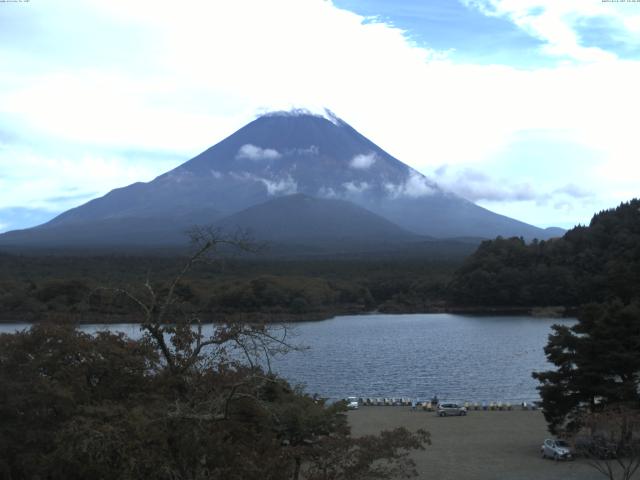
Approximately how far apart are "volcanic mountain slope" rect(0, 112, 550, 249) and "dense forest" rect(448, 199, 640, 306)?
69932 millimetres

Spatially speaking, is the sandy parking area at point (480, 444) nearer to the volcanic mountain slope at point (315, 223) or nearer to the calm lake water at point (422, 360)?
the calm lake water at point (422, 360)

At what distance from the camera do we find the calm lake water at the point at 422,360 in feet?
80.5

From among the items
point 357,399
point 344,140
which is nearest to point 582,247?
point 357,399

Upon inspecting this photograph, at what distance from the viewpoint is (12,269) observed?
205 ft

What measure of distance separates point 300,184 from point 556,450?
130m

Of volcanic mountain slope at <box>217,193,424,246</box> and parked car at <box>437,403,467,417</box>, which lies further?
volcanic mountain slope at <box>217,193,424,246</box>

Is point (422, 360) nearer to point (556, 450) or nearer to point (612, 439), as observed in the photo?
point (556, 450)

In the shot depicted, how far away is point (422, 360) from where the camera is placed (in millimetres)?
31234

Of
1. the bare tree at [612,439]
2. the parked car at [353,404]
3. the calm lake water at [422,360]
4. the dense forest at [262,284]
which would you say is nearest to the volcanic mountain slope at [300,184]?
the dense forest at [262,284]

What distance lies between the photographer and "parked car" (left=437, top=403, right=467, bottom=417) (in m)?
19.5

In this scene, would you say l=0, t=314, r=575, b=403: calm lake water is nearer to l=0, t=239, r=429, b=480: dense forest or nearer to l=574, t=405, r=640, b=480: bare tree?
l=574, t=405, r=640, b=480: bare tree

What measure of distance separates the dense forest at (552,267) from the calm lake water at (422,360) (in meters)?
9.40

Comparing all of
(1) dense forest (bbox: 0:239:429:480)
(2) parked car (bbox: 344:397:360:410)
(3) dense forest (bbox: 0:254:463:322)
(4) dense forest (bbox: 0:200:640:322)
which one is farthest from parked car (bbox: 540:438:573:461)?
(4) dense forest (bbox: 0:200:640:322)

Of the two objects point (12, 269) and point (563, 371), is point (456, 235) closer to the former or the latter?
point (12, 269)
